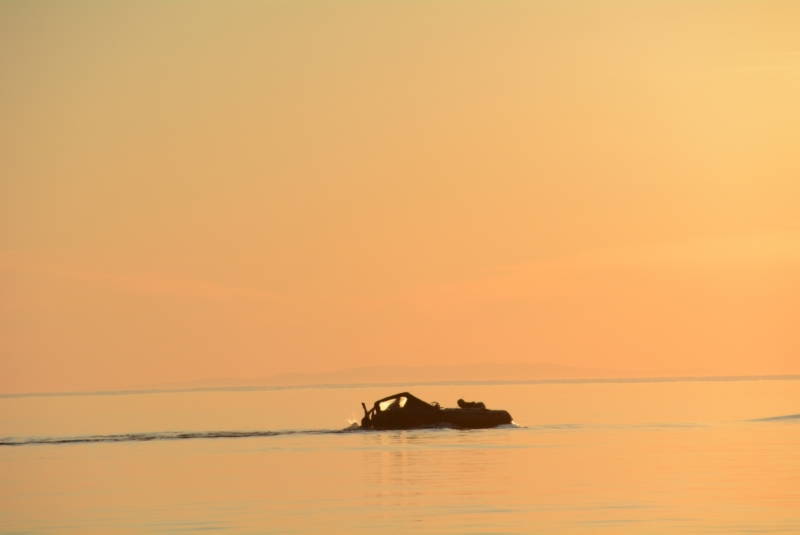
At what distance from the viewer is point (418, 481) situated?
75.8m

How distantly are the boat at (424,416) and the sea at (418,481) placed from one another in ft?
3.46

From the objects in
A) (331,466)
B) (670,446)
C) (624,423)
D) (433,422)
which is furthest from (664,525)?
(624,423)

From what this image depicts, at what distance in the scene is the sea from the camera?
5844cm

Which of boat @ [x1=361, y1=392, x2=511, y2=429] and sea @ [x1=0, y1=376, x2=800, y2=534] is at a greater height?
boat @ [x1=361, y1=392, x2=511, y2=429]

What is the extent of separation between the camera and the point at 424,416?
412 ft

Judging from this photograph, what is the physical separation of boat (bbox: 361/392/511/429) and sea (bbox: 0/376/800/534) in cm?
105

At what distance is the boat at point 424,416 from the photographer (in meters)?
125

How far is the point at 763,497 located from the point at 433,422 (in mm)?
62906

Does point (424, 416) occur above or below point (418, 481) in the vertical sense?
above

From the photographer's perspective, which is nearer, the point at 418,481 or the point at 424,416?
the point at 418,481

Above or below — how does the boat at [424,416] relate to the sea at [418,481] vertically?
above

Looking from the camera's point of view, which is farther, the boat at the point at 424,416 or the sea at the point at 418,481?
the boat at the point at 424,416

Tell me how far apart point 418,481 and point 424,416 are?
49.8 m

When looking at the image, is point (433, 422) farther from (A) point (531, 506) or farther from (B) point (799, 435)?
(A) point (531, 506)
